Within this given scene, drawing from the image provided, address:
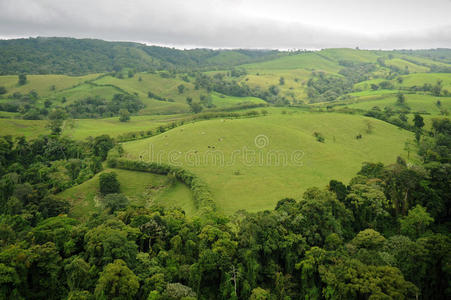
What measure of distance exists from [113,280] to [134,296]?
276 centimetres

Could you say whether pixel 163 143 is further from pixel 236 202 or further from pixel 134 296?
pixel 134 296

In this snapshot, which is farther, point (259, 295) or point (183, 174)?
point (183, 174)

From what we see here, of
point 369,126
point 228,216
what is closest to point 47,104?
point 228,216

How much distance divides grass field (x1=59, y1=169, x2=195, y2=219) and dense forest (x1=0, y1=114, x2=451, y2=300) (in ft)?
58.7

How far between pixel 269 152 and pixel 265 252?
54661 mm

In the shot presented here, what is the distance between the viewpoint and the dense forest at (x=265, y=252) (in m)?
29.3

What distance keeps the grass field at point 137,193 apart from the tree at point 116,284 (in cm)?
3291

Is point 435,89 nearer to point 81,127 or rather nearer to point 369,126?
point 369,126

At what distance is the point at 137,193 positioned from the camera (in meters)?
71.9

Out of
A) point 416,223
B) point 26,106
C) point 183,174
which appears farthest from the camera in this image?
point 26,106

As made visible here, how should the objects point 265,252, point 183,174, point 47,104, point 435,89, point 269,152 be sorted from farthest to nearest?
point 47,104 → point 435,89 → point 269,152 → point 183,174 → point 265,252

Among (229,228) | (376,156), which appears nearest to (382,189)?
(229,228)

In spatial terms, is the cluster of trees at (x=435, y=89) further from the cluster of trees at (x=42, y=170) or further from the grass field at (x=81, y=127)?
the cluster of trees at (x=42, y=170)

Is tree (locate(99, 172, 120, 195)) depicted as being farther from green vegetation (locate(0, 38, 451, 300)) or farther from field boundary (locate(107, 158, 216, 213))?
field boundary (locate(107, 158, 216, 213))
